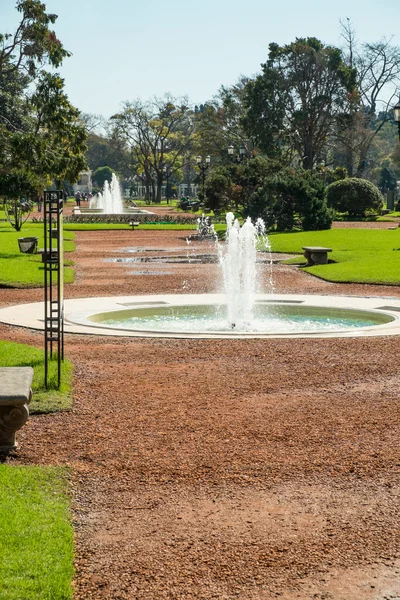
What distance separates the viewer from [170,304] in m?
15.8

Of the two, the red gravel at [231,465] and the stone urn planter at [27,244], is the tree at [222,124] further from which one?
the red gravel at [231,465]

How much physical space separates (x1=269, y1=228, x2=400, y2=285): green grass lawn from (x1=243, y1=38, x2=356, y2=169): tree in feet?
96.5

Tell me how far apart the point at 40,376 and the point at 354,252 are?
19.1 meters

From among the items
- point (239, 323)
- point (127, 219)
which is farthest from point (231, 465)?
point (127, 219)

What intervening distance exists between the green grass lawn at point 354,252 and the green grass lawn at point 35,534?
48.5ft

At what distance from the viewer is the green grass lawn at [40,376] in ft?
26.8

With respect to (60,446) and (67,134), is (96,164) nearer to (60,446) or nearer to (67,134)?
(67,134)

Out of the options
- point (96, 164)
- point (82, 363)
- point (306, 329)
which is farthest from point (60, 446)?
point (96, 164)

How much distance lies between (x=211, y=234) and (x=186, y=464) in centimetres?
3380

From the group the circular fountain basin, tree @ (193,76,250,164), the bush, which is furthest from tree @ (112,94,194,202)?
the circular fountain basin

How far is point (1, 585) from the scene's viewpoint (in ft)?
14.3

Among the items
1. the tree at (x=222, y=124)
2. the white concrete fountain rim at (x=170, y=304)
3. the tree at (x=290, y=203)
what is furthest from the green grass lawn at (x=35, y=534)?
the tree at (x=222, y=124)

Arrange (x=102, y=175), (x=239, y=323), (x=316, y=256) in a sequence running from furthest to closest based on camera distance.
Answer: (x=102, y=175), (x=316, y=256), (x=239, y=323)

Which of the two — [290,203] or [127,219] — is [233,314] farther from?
[127,219]
